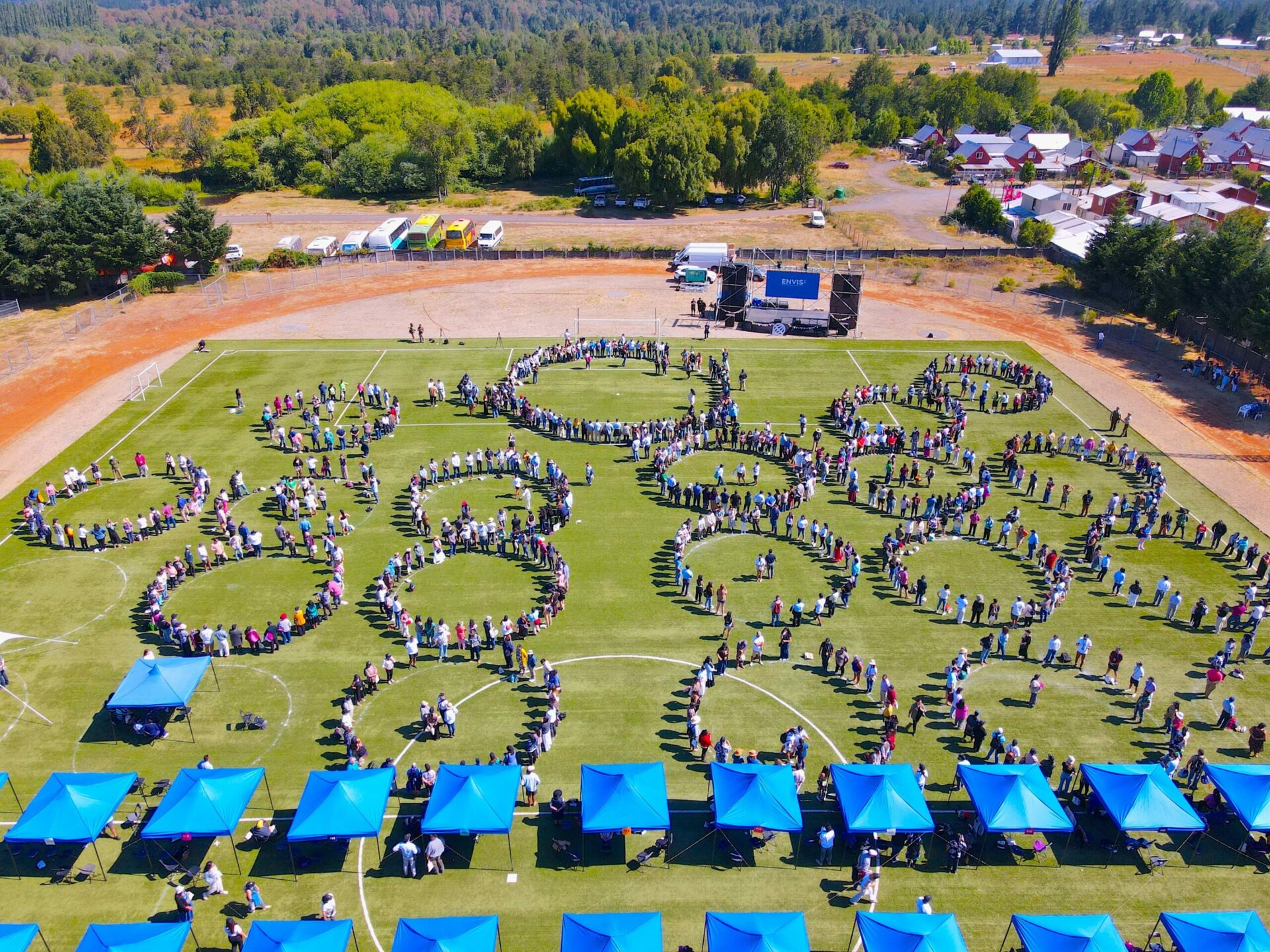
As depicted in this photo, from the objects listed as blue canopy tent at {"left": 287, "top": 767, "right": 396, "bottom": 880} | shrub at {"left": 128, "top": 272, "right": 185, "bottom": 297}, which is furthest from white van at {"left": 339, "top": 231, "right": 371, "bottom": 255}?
blue canopy tent at {"left": 287, "top": 767, "right": 396, "bottom": 880}

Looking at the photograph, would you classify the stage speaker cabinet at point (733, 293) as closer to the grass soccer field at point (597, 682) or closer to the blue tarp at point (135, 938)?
the grass soccer field at point (597, 682)

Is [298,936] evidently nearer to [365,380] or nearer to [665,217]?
[365,380]

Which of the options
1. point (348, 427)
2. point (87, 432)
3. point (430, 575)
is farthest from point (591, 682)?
point (87, 432)

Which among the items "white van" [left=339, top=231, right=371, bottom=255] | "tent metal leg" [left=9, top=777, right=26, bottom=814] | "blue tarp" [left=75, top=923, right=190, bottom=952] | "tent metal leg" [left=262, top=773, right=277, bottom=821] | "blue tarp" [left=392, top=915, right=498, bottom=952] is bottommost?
"tent metal leg" [left=9, top=777, right=26, bottom=814]

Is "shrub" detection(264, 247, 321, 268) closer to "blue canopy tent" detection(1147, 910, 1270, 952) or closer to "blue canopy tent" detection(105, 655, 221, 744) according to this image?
"blue canopy tent" detection(105, 655, 221, 744)

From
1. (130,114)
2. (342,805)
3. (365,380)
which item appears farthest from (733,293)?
(130,114)
